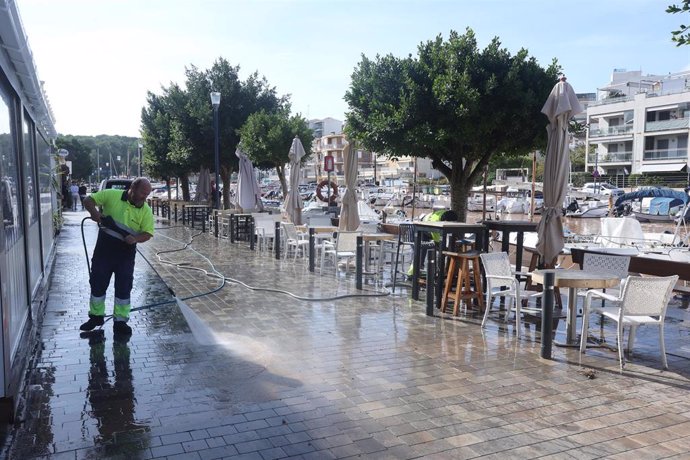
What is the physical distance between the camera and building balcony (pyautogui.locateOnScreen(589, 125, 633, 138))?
57469 millimetres

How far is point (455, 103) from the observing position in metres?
9.46

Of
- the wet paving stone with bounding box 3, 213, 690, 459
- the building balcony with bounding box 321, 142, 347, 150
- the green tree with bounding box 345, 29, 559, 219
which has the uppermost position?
the building balcony with bounding box 321, 142, 347, 150

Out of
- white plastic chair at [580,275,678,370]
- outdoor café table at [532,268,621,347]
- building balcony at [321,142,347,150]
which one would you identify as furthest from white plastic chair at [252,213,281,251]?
building balcony at [321,142,347,150]

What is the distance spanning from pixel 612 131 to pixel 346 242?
5718 centimetres

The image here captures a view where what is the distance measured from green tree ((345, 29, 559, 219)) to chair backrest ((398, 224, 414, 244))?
1.51 metres

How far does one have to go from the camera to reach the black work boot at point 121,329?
6367mm

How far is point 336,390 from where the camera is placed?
189 inches

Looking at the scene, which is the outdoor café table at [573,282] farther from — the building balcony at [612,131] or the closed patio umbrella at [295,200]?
the building balcony at [612,131]

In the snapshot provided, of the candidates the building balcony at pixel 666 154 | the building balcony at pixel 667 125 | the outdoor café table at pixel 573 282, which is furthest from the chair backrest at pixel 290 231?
the building balcony at pixel 666 154

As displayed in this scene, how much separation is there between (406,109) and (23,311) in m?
6.53

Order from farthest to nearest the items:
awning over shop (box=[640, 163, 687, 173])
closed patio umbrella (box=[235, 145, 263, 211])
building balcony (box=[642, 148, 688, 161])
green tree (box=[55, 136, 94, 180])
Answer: green tree (box=[55, 136, 94, 180]) < building balcony (box=[642, 148, 688, 161]) < awning over shop (box=[640, 163, 687, 173]) < closed patio umbrella (box=[235, 145, 263, 211])

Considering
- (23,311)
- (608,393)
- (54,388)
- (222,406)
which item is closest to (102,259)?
→ (23,311)

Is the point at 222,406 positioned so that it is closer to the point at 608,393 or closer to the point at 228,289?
the point at 608,393

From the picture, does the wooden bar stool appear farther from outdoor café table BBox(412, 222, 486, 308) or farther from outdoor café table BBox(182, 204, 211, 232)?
outdoor café table BBox(182, 204, 211, 232)
